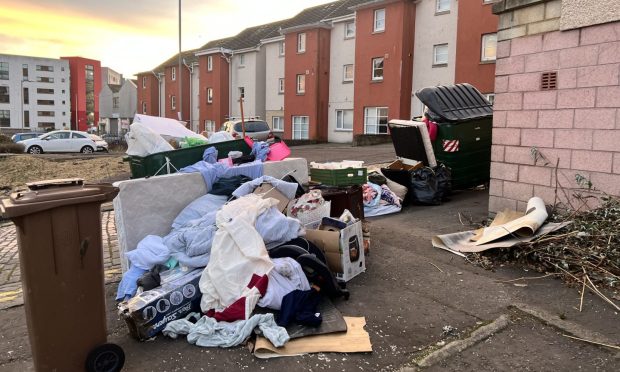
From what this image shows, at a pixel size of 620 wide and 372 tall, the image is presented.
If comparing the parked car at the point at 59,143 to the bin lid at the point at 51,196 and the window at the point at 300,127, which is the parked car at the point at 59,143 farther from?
the bin lid at the point at 51,196

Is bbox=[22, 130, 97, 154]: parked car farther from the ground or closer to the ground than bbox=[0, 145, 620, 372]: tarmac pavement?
farther from the ground

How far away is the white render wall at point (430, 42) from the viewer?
22594 mm

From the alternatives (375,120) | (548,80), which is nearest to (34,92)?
(375,120)

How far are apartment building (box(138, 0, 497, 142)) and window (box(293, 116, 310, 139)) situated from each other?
0.07 m

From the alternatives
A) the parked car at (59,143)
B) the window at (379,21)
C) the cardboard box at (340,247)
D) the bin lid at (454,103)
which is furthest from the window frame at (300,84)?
the cardboard box at (340,247)

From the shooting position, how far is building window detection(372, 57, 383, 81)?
1019 inches

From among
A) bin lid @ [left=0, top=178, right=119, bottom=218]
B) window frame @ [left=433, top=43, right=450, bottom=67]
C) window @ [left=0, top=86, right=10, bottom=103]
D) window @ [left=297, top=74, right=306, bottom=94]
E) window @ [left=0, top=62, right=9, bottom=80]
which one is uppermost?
window @ [left=0, top=62, right=9, bottom=80]

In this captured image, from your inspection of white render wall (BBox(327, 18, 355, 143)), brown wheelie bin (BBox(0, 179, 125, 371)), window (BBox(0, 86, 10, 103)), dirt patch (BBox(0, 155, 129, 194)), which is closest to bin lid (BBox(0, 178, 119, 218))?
brown wheelie bin (BBox(0, 179, 125, 371))

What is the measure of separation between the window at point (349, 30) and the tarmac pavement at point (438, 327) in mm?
24842

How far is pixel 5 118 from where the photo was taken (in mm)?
90562

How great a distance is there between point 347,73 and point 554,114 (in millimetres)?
23927

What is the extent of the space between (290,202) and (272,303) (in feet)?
6.81

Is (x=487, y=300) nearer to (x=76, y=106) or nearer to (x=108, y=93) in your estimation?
(x=108, y=93)

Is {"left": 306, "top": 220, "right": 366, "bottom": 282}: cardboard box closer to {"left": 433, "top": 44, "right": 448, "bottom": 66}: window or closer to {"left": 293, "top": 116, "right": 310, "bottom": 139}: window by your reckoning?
{"left": 433, "top": 44, "right": 448, "bottom": 66}: window
